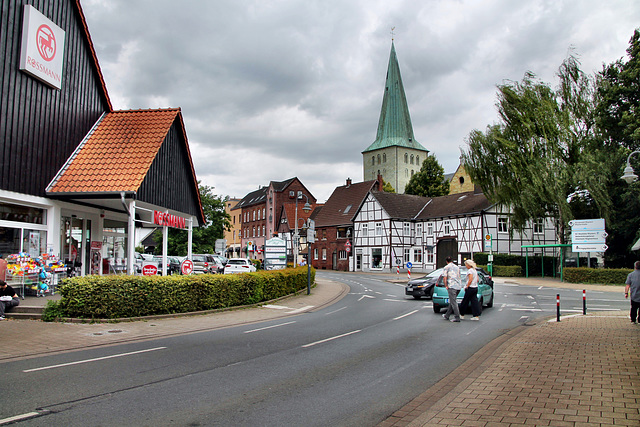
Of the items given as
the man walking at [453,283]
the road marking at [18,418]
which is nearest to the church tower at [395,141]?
the man walking at [453,283]

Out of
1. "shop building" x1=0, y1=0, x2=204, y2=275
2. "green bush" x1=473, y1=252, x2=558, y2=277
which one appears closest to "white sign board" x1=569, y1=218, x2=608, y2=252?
"green bush" x1=473, y1=252, x2=558, y2=277

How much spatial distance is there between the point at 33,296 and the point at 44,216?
9.21ft

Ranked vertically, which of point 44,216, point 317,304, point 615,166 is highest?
point 615,166

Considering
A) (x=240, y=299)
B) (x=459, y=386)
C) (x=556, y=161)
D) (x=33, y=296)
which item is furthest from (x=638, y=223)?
(x=33, y=296)

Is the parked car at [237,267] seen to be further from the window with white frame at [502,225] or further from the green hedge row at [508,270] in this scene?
the window with white frame at [502,225]

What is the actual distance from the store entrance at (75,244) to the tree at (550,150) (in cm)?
3119

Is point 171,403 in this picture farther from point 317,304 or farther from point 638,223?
point 638,223

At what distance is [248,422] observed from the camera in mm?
5270

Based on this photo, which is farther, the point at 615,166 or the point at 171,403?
the point at 615,166

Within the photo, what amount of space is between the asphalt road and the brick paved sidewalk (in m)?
0.43

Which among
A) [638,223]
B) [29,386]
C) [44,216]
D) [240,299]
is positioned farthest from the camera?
[638,223]

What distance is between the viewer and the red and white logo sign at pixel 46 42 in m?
15.8

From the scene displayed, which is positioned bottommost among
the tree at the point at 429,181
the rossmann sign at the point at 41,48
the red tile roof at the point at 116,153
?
the red tile roof at the point at 116,153

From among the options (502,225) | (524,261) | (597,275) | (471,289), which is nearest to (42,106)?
(471,289)
